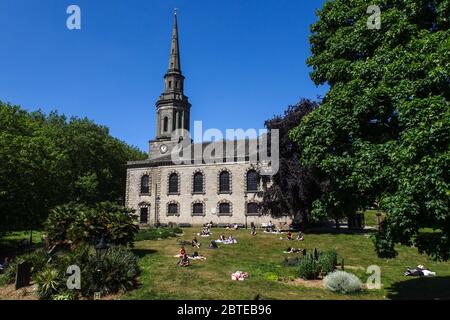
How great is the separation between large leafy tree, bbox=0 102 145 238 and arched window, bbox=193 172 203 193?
1606 centimetres

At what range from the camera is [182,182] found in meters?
49.4

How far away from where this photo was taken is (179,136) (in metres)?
53.7

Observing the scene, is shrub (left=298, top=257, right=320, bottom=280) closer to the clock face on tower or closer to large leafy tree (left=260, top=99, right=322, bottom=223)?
large leafy tree (left=260, top=99, right=322, bottom=223)

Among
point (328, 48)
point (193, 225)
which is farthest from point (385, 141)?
point (193, 225)

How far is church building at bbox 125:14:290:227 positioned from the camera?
151 ft

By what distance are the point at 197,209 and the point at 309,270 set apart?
3089 centimetres

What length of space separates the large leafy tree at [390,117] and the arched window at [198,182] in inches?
1276

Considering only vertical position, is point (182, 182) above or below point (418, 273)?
above

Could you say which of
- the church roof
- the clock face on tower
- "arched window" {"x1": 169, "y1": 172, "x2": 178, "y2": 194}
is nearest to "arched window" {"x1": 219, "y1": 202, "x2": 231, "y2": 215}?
the church roof

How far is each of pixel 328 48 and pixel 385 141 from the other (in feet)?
18.9

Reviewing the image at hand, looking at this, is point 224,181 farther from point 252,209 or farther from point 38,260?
point 38,260

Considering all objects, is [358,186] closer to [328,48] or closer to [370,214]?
→ [328,48]

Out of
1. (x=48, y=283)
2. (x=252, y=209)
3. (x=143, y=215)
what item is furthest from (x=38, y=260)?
(x=143, y=215)
